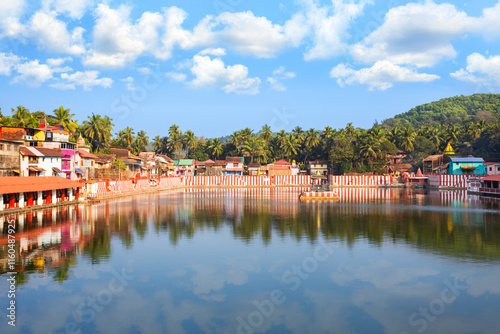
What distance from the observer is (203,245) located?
26266mm

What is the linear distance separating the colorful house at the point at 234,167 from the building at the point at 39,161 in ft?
184

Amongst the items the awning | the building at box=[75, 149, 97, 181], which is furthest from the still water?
the building at box=[75, 149, 97, 181]

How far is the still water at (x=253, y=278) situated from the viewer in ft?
45.8

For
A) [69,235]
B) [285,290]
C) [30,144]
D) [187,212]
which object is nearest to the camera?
[285,290]

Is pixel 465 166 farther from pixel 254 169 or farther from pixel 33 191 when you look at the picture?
pixel 33 191

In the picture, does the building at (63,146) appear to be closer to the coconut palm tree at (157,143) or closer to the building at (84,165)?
the building at (84,165)

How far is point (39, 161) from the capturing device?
173ft

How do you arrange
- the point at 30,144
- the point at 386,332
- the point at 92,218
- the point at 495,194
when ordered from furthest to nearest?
1. the point at 495,194
2. the point at 30,144
3. the point at 92,218
4. the point at 386,332

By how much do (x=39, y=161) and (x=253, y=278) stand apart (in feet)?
145

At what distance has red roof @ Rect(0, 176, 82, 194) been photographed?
36191 millimetres

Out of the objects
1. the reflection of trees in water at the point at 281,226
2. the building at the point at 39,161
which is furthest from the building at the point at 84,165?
the reflection of trees in water at the point at 281,226

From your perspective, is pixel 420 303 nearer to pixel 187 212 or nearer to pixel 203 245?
pixel 203 245

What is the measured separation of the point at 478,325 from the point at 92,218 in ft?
105

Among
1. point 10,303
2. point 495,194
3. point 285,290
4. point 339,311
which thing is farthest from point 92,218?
point 495,194
